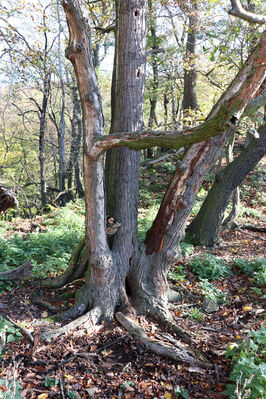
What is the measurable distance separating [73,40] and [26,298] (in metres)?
3.65

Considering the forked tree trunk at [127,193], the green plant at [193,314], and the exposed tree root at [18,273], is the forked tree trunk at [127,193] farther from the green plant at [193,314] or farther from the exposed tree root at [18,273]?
the exposed tree root at [18,273]

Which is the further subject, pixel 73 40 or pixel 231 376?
pixel 73 40

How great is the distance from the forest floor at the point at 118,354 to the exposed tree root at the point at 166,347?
62 millimetres

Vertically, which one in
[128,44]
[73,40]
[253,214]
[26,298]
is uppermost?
[128,44]

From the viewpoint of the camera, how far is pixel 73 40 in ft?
11.1

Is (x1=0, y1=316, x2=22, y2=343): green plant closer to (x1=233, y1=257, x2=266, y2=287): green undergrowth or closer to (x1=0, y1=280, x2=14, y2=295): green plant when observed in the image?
(x1=0, y1=280, x2=14, y2=295): green plant

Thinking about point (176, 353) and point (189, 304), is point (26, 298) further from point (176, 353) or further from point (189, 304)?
point (189, 304)

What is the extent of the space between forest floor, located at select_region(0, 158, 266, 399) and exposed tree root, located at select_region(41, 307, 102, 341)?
7 cm

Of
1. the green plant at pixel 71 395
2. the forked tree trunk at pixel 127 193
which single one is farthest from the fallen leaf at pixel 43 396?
the forked tree trunk at pixel 127 193

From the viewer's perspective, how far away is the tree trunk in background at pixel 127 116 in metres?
4.05

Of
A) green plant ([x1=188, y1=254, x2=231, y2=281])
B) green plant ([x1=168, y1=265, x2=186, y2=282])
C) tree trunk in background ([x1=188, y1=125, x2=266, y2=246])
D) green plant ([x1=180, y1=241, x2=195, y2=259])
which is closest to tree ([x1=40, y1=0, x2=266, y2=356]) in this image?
green plant ([x1=168, y1=265, x2=186, y2=282])

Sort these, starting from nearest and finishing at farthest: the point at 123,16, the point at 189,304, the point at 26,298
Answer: the point at 123,16 → the point at 26,298 → the point at 189,304

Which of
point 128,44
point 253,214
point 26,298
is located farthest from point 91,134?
point 253,214

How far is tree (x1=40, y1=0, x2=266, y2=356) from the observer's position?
135 inches
